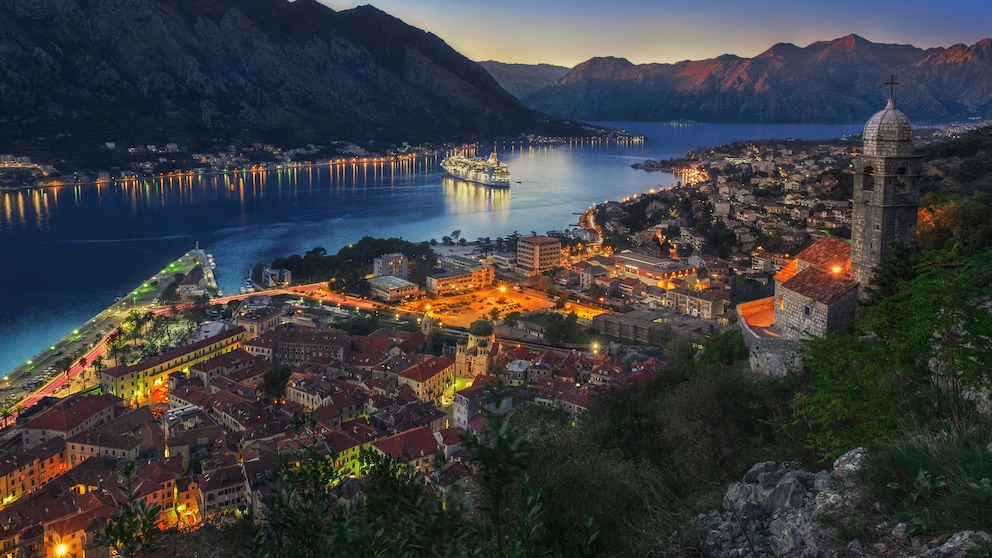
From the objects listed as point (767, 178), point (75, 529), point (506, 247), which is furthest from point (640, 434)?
point (767, 178)

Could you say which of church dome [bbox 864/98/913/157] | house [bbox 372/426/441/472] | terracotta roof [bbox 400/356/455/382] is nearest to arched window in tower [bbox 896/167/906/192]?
church dome [bbox 864/98/913/157]

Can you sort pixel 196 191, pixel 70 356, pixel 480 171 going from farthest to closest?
Answer: pixel 480 171 → pixel 196 191 → pixel 70 356

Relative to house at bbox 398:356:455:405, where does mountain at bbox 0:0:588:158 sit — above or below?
above

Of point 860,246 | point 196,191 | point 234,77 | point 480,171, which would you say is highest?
point 234,77

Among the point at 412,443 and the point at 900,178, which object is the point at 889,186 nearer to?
the point at 900,178

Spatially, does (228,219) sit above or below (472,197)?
below

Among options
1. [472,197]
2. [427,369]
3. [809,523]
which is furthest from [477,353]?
[472,197]

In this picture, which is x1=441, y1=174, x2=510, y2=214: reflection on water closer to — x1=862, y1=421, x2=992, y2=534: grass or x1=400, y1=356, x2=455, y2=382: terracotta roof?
x1=400, y1=356, x2=455, y2=382: terracotta roof

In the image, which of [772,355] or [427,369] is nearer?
[772,355]
